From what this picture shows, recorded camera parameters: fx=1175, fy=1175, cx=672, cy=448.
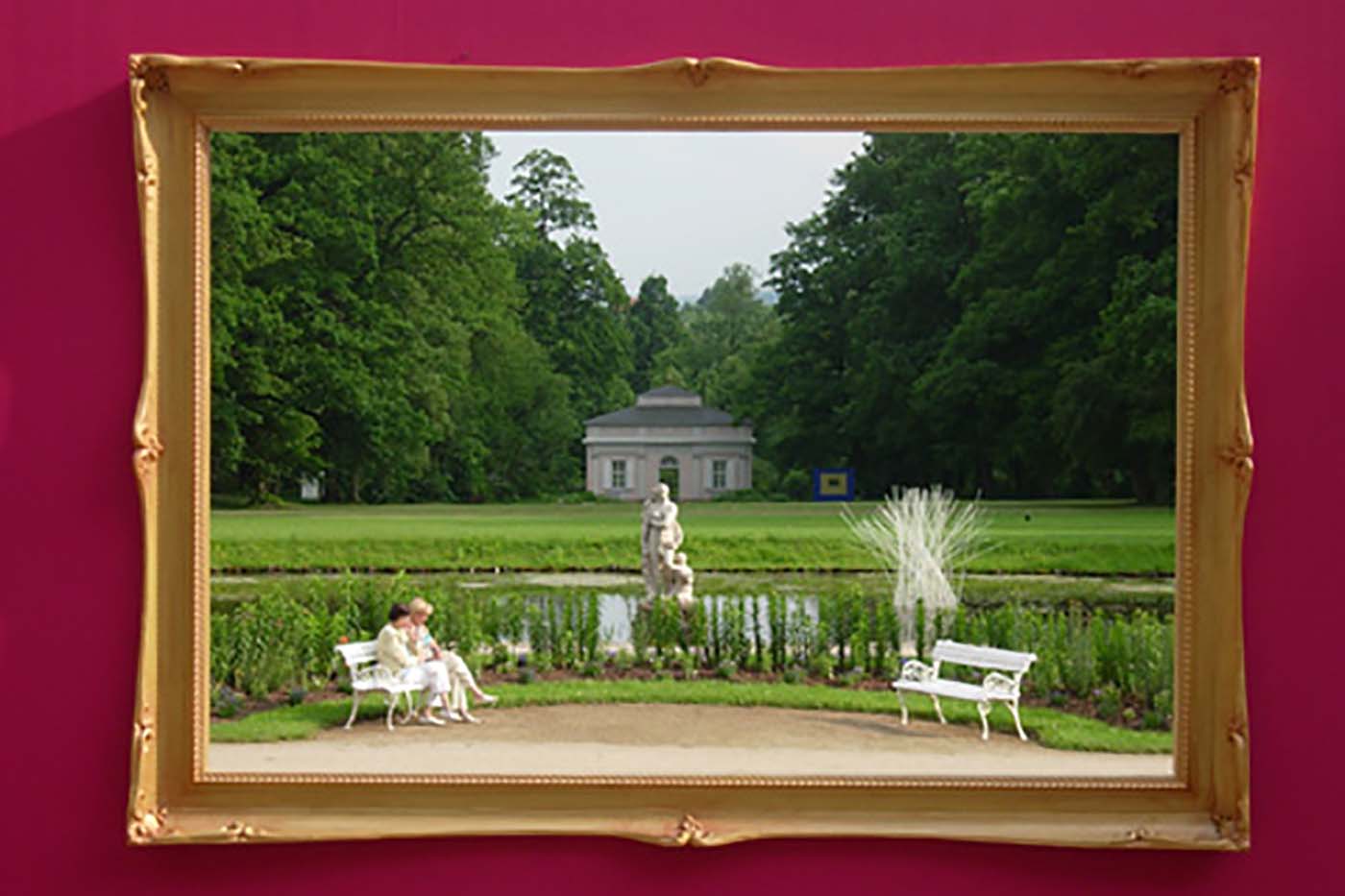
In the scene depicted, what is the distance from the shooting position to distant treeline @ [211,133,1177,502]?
168 inches


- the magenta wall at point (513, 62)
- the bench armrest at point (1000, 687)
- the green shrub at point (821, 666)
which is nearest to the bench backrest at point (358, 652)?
→ the magenta wall at point (513, 62)

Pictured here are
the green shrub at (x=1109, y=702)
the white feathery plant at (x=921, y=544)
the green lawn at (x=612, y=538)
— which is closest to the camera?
the green shrub at (x=1109, y=702)

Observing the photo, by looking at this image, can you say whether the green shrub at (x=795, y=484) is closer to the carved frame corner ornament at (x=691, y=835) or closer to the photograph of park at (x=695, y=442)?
the photograph of park at (x=695, y=442)

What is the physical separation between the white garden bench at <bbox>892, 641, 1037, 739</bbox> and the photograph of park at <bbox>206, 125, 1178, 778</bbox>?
18 mm

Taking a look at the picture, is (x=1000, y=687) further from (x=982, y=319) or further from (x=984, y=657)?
(x=982, y=319)

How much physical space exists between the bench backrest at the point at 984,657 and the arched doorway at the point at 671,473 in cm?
119

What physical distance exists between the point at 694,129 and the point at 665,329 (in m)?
1.68

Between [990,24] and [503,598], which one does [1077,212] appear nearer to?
[990,24]

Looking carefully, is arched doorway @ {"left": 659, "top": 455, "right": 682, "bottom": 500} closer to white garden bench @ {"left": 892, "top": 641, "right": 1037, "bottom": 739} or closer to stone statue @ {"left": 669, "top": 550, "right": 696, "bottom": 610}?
stone statue @ {"left": 669, "top": 550, "right": 696, "bottom": 610}

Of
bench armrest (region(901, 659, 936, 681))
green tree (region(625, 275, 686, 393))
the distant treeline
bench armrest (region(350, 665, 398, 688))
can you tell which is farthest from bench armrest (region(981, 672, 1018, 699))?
bench armrest (region(350, 665, 398, 688))

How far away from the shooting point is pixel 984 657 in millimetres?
4438

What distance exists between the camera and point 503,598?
4984 mm

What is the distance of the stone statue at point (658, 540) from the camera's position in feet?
15.5

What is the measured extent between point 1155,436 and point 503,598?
2.65 m
